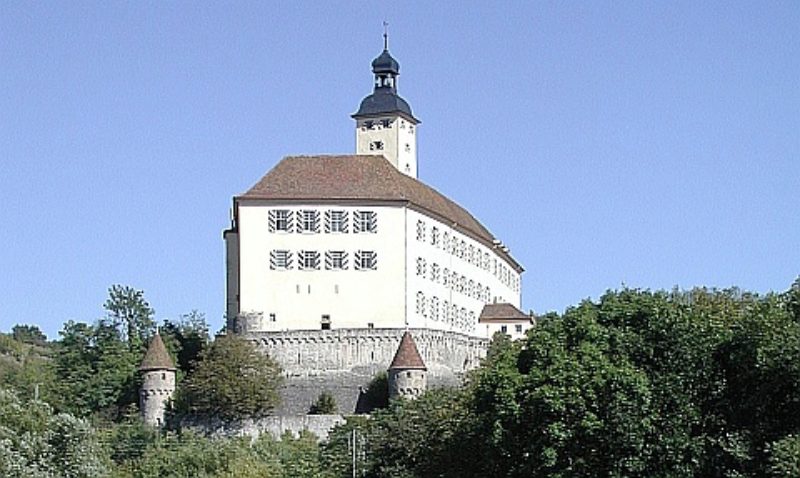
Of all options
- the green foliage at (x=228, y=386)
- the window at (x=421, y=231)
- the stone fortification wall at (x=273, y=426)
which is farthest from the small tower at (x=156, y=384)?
the window at (x=421, y=231)

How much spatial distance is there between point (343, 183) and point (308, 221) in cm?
Answer: 374

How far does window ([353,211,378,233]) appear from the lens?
101625 millimetres

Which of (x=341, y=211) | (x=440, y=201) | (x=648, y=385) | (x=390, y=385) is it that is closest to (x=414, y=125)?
(x=440, y=201)

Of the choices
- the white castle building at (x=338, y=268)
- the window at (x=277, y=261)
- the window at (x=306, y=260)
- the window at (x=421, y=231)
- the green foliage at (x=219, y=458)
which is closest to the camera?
the green foliage at (x=219, y=458)

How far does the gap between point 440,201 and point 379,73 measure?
19.7 metres

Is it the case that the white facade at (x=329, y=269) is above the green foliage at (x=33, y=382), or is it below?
above

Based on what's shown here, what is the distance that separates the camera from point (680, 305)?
54969 mm

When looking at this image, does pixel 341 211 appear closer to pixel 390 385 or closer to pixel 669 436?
pixel 390 385

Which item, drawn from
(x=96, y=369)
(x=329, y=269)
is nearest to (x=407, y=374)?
(x=329, y=269)

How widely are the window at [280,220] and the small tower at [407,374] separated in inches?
369

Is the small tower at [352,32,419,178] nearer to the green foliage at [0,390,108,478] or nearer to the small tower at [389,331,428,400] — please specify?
the small tower at [389,331,428,400]

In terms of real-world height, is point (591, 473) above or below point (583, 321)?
below

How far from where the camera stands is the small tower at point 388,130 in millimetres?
125938

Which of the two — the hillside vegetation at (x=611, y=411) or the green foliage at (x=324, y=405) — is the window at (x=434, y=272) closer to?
the green foliage at (x=324, y=405)
